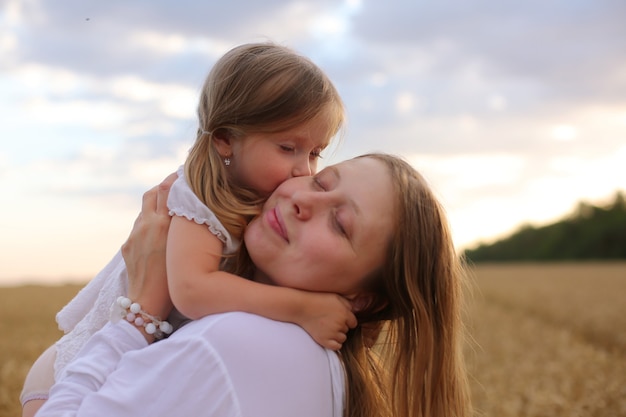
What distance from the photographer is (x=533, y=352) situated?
9297mm

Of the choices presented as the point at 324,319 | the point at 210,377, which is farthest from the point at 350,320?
the point at 210,377

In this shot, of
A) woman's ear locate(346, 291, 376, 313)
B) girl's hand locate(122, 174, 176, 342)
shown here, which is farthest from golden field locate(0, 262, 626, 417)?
girl's hand locate(122, 174, 176, 342)

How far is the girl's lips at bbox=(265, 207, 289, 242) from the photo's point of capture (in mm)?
2178

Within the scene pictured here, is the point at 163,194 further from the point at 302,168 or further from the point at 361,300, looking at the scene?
the point at 361,300

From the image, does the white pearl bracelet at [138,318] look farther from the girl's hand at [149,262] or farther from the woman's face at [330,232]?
the woman's face at [330,232]

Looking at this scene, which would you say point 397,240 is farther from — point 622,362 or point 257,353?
point 622,362

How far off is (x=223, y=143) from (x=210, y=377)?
1.02 meters

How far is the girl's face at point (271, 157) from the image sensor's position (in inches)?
98.1

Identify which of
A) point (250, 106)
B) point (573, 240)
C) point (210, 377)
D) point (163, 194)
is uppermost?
point (250, 106)

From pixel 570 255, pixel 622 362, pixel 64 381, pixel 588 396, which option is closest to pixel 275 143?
pixel 64 381

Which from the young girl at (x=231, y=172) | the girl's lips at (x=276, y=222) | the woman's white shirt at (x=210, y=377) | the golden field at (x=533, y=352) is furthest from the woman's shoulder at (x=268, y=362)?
the golden field at (x=533, y=352)

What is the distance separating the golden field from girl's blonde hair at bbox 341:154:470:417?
15.5 inches

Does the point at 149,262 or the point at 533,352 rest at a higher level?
the point at 149,262

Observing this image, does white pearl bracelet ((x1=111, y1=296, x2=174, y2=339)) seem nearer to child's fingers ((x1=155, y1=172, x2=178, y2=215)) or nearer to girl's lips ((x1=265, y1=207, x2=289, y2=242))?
child's fingers ((x1=155, y1=172, x2=178, y2=215))
